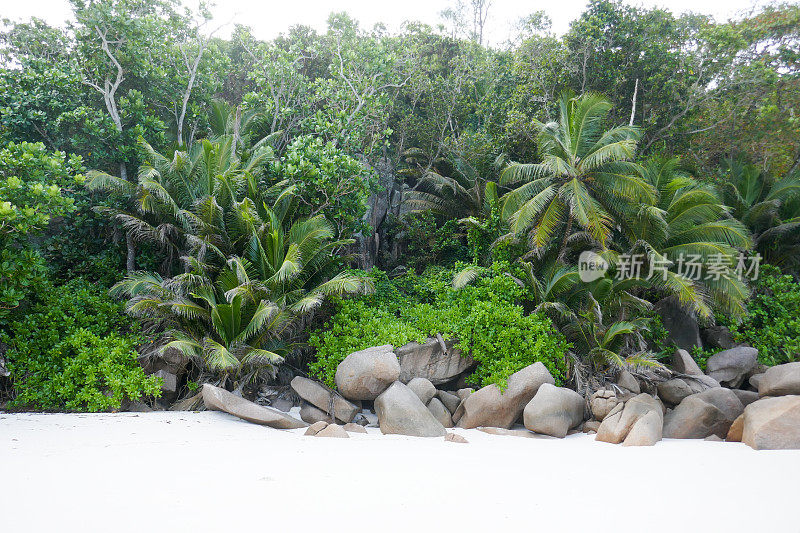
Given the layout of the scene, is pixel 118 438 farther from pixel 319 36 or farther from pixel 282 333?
pixel 319 36

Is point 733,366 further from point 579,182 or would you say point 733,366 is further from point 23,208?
point 23,208

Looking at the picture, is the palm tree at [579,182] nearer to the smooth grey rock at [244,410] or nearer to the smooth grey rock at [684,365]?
the smooth grey rock at [684,365]

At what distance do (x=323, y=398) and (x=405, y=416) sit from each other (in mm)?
1910

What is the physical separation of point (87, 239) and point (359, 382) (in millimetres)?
7955

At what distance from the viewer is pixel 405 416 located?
7801mm

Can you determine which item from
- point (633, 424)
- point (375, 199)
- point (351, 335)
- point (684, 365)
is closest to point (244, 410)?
point (351, 335)

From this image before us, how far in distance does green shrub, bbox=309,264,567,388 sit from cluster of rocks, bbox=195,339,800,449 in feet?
1.05

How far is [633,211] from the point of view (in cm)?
1137

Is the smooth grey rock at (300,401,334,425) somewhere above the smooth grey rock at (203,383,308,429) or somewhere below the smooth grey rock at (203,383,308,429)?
below

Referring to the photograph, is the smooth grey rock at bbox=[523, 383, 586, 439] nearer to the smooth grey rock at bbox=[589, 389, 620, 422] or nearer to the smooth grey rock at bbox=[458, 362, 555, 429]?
the smooth grey rock at bbox=[458, 362, 555, 429]

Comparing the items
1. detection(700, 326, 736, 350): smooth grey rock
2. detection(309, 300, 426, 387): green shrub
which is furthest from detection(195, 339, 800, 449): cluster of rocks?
detection(700, 326, 736, 350): smooth grey rock

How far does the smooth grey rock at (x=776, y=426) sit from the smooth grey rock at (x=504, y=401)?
2.97 meters

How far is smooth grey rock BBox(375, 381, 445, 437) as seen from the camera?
7684 mm

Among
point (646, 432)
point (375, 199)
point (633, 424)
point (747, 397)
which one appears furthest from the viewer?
point (375, 199)
